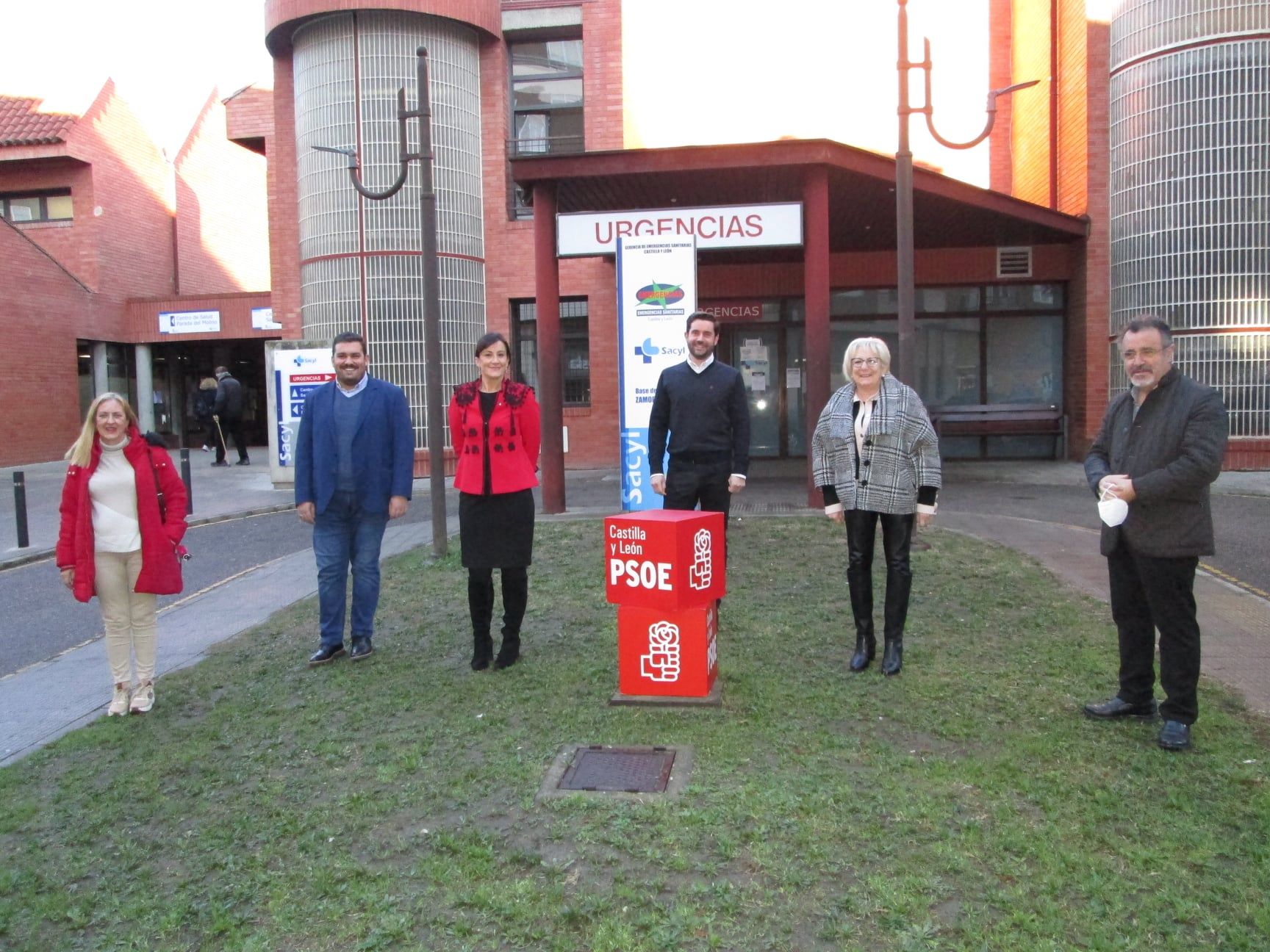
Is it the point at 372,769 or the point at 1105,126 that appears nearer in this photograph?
the point at 372,769

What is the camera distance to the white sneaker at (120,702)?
5605 mm

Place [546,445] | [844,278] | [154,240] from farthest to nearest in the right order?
[154,240], [844,278], [546,445]

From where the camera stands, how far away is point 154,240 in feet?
94.2

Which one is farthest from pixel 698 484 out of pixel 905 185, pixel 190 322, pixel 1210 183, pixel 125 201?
pixel 125 201

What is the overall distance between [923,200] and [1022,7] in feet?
28.6

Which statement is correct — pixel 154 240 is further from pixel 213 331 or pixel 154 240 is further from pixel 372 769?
pixel 372 769

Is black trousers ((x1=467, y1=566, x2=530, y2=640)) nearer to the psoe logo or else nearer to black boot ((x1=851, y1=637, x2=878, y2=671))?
black boot ((x1=851, y1=637, x2=878, y2=671))

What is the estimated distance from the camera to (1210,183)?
16.0m

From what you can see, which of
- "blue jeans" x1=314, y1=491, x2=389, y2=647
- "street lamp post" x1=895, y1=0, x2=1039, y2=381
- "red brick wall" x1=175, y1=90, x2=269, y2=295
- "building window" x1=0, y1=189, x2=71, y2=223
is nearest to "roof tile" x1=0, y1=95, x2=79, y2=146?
"building window" x1=0, y1=189, x2=71, y2=223

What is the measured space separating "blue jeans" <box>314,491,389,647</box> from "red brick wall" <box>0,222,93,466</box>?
20.1 metres

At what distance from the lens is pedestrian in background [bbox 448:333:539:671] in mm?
6066

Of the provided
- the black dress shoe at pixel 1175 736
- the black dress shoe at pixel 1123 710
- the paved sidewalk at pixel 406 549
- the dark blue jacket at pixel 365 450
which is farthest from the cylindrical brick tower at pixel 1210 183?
the dark blue jacket at pixel 365 450

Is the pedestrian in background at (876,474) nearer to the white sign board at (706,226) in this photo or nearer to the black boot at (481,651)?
the black boot at (481,651)

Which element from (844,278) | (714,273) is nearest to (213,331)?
(714,273)
